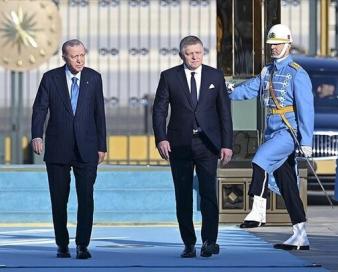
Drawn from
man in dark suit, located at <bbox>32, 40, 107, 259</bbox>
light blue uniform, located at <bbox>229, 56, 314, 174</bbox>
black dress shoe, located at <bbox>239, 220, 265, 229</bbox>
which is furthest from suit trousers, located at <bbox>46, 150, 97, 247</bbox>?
black dress shoe, located at <bbox>239, 220, 265, 229</bbox>

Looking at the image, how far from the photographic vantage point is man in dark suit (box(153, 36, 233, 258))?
39.6 ft

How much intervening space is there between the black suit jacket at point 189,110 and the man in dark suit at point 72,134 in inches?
18.1

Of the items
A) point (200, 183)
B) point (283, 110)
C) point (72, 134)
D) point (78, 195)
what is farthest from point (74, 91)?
point (283, 110)

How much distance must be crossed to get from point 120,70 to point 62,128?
14.3 metres

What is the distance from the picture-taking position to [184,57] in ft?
39.8

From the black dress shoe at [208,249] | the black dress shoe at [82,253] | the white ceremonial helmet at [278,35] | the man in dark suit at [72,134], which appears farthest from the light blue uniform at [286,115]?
the black dress shoe at [82,253]

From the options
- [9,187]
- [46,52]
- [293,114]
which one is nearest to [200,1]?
[46,52]

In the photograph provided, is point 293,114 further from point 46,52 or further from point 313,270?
point 46,52

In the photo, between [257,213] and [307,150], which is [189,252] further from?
[257,213]

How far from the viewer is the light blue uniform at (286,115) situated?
12547 millimetres

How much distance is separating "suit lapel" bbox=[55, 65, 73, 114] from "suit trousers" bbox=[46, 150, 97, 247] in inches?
14.3

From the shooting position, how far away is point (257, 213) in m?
13.4

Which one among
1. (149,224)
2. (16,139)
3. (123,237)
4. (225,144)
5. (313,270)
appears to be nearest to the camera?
(313,270)

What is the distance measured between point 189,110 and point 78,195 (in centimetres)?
104
